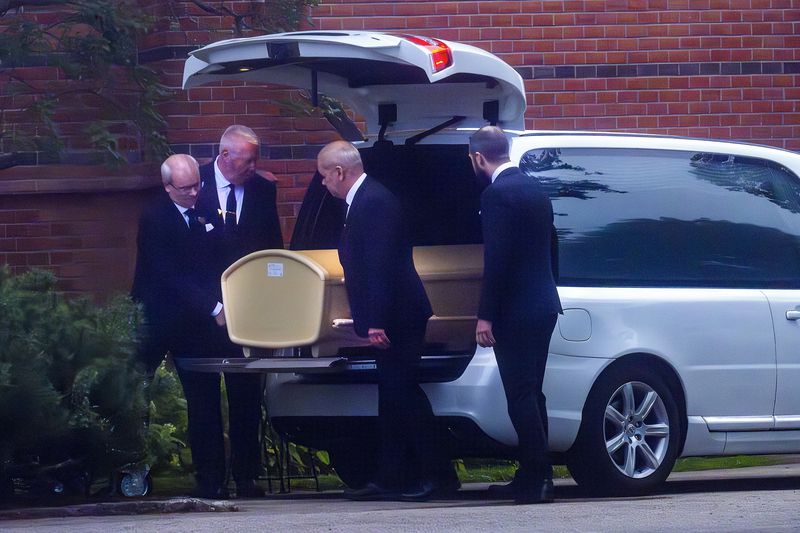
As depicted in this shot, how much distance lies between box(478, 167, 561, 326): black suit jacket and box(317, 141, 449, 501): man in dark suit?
380 millimetres

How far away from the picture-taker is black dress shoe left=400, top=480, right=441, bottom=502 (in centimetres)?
715

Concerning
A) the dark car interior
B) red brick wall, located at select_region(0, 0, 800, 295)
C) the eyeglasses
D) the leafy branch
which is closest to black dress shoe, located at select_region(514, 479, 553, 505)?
the dark car interior

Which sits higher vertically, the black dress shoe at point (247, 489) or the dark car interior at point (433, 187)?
the dark car interior at point (433, 187)

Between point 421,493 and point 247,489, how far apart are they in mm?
1068

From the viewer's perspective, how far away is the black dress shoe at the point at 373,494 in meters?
7.20

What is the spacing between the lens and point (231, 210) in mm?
7562

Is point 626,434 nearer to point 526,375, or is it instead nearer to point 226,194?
point 526,375

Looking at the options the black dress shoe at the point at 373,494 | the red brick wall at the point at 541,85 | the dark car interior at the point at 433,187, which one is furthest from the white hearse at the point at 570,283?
the red brick wall at the point at 541,85

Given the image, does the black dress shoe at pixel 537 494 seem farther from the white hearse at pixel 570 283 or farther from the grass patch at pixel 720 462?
the grass patch at pixel 720 462

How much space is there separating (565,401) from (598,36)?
516 centimetres

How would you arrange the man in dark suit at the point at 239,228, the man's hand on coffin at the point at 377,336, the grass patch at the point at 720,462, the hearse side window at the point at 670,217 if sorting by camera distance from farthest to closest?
the grass patch at the point at 720,462
the man in dark suit at the point at 239,228
the hearse side window at the point at 670,217
the man's hand on coffin at the point at 377,336

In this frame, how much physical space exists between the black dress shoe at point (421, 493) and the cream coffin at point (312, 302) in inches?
25.6

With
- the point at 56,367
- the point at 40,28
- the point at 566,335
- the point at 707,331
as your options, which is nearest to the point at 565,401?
the point at 566,335

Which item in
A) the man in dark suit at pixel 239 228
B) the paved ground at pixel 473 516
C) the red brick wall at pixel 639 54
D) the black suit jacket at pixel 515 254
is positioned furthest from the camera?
the red brick wall at pixel 639 54
